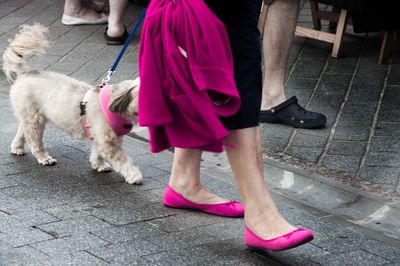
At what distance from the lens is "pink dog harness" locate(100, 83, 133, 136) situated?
15.9 feet

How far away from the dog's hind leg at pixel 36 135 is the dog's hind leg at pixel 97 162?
29 cm

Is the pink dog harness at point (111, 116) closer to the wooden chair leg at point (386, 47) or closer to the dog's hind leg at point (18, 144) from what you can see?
the dog's hind leg at point (18, 144)

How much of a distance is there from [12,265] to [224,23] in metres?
1.50

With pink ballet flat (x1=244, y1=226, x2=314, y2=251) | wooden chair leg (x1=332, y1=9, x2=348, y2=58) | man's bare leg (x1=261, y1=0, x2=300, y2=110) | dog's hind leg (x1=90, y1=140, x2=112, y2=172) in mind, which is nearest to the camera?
pink ballet flat (x1=244, y1=226, x2=314, y2=251)

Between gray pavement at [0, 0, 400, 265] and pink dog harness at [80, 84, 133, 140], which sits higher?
pink dog harness at [80, 84, 133, 140]

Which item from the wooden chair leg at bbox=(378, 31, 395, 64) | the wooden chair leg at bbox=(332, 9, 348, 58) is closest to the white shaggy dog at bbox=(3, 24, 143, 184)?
the wooden chair leg at bbox=(332, 9, 348, 58)

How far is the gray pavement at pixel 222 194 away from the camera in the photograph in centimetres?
388

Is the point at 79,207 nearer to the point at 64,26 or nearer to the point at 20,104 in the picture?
the point at 20,104

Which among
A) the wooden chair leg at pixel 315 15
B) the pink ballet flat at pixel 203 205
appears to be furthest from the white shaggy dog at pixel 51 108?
the wooden chair leg at pixel 315 15

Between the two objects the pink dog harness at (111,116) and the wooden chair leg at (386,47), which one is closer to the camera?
the pink dog harness at (111,116)

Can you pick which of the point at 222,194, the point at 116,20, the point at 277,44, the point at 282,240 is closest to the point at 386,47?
the point at 277,44

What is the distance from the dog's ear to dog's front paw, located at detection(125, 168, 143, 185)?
429 millimetres

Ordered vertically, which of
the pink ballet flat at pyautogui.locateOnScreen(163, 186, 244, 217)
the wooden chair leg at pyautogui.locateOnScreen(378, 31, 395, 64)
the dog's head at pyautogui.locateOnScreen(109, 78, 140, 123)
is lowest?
the pink ballet flat at pyautogui.locateOnScreen(163, 186, 244, 217)

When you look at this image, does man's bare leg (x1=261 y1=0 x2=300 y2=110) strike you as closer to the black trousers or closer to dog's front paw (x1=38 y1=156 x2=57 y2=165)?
dog's front paw (x1=38 y1=156 x2=57 y2=165)
